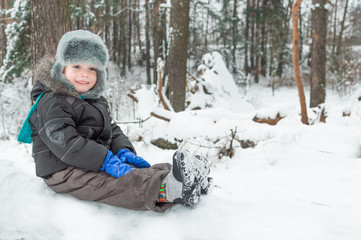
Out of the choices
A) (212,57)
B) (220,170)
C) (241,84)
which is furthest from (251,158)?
(241,84)

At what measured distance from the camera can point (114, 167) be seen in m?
1.78

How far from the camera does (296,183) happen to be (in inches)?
121

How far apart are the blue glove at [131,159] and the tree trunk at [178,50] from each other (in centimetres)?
388

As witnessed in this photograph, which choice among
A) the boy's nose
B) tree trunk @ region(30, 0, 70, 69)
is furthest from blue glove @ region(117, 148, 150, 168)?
tree trunk @ region(30, 0, 70, 69)

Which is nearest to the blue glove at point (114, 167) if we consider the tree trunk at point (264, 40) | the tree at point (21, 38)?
the tree at point (21, 38)

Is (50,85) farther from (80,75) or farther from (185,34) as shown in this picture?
(185,34)

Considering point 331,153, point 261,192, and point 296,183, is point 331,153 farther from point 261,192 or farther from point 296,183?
point 261,192

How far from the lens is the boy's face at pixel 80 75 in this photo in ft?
6.36

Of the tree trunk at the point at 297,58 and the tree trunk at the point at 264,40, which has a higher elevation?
the tree trunk at the point at 264,40

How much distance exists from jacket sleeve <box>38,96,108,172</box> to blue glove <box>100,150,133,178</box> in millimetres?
43

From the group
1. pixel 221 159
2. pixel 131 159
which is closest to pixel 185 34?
pixel 221 159

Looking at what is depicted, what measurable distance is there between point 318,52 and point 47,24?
21.7 feet

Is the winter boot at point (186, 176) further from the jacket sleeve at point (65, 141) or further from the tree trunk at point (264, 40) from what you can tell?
the tree trunk at point (264, 40)

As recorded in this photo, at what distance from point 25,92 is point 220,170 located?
33.2 feet
